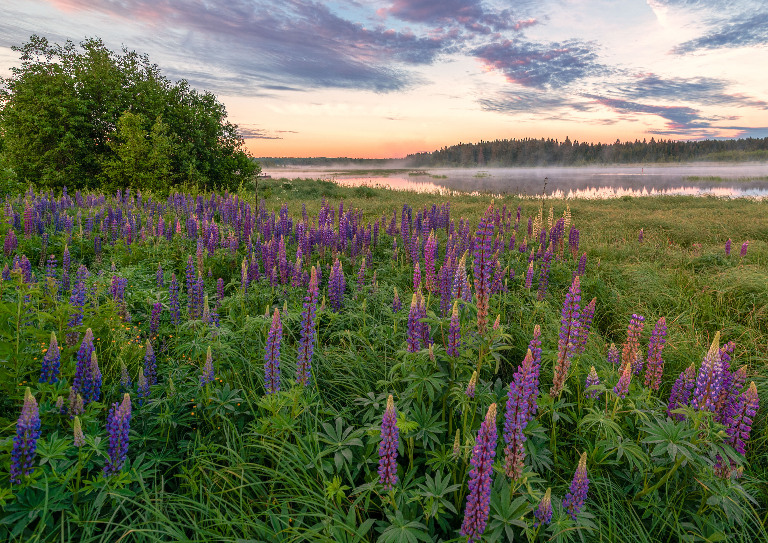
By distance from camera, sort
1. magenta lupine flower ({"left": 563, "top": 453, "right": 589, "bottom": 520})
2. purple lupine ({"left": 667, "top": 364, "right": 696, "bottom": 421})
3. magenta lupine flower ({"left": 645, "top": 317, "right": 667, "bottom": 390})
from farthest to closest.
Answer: magenta lupine flower ({"left": 645, "top": 317, "right": 667, "bottom": 390}) < purple lupine ({"left": 667, "top": 364, "right": 696, "bottom": 421}) < magenta lupine flower ({"left": 563, "top": 453, "right": 589, "bottom": 520})

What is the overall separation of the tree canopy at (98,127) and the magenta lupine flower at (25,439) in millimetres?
22627

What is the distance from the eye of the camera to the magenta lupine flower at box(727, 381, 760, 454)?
10.2 feet

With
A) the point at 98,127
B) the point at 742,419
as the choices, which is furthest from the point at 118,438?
the point at 98,127

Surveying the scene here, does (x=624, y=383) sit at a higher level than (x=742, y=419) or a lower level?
higher

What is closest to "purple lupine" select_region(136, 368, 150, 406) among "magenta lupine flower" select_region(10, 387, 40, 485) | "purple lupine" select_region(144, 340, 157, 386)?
"purple lupine" select_region(144, 340, 157, 386)

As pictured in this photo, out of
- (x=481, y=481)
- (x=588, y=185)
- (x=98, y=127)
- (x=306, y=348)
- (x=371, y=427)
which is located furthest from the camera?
(x=588, y=185)

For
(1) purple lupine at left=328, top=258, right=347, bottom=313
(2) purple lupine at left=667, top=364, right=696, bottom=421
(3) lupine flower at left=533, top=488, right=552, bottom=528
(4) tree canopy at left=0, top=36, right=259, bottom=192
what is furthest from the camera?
(4) tree canopy at left=0, top=36, right=259, bottom=192

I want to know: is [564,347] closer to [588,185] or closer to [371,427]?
[371,427]

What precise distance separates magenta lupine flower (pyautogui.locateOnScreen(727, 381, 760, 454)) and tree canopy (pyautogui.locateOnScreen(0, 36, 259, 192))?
81.1 ft

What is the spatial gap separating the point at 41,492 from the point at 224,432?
1.22 metres

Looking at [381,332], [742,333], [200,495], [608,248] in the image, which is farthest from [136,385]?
[608,248]

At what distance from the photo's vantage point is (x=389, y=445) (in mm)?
2588

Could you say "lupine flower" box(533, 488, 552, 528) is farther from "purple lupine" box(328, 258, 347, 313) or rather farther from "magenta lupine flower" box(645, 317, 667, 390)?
"purple lupine" box(328, 258, 347, 313)

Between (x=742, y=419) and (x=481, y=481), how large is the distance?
8.10ft
